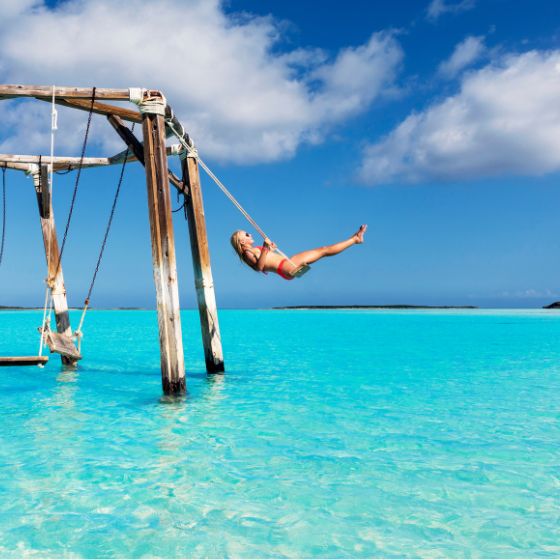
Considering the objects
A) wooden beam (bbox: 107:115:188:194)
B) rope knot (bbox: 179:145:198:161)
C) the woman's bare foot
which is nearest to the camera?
the woman's bare foot

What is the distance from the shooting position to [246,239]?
10.3 metres

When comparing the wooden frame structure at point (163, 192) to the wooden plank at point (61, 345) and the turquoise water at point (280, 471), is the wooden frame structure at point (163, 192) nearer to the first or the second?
the turquoise water at point (280, 471)

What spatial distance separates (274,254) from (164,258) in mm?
2277

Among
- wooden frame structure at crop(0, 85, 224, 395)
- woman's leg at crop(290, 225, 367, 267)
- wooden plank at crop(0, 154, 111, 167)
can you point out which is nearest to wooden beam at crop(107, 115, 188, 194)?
wooden frame structure at crop(0, 85, 224, 395)

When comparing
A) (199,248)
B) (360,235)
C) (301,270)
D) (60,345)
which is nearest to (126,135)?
(199,248)

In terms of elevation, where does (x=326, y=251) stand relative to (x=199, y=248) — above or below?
below

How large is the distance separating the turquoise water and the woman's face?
334 centimetres

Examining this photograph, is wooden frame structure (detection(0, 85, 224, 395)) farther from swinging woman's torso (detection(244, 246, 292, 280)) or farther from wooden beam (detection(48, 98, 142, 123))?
swinging woman's torso (detection(244, 246, 292, 280))

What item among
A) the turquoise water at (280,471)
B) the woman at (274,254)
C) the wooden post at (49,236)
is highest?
the wooden post at (49,236)

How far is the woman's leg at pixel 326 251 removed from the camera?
9.11m

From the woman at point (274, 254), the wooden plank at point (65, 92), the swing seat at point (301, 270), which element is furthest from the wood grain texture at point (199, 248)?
the swing seat at point (301, 270)

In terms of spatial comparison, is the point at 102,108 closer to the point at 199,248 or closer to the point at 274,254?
the point at 199,248

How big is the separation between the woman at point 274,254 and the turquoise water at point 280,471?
2.85 metres

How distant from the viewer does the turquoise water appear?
5.00 meters
